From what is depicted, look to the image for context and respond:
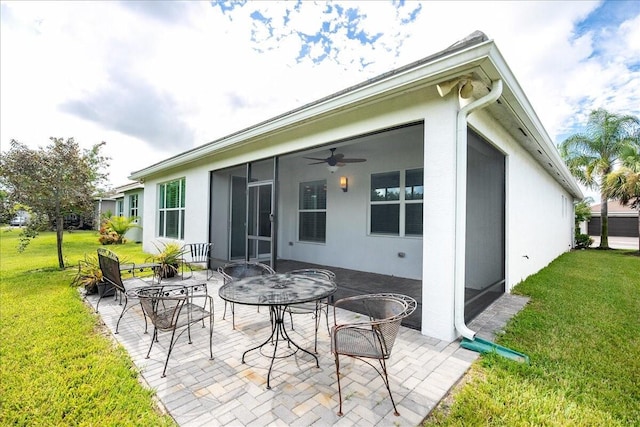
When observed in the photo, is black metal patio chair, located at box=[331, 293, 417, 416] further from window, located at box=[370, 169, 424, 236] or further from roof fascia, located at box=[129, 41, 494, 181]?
window, located at box=[370, 169, 424, 236]

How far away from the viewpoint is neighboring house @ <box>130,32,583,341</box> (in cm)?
329

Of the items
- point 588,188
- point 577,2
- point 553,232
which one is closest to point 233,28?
point 577,2

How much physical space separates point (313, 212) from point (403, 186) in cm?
299

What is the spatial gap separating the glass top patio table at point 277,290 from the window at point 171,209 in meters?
6.79

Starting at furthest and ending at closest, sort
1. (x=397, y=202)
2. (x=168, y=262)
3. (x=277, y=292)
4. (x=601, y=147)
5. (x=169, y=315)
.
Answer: (x=601, y=147)
(x=397, y=202)
(x=168, y=262)
(x=169, y=315)
(x=277, y=292)

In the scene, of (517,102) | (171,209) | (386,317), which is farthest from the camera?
(171,209)

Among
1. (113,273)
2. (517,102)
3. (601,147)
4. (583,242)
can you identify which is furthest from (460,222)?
(583,242)

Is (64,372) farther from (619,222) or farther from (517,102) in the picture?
(619,222)

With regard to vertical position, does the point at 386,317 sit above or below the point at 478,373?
above

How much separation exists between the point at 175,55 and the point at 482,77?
24.0 feet

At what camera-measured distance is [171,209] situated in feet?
31.7

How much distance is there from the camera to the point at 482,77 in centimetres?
305

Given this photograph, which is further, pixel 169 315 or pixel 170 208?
pixel 170 208

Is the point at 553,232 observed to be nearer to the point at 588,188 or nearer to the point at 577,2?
the point at 577,2
